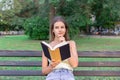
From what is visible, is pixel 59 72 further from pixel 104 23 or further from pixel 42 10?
pixel 104 23

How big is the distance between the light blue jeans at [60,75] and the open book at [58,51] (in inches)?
6.2

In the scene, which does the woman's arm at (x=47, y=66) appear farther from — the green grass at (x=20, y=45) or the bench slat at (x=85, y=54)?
the green grass at (x=20, y=45)

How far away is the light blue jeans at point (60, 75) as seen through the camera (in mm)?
3589

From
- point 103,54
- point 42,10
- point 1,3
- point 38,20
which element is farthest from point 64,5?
point 1,3

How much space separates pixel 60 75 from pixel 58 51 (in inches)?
12.9

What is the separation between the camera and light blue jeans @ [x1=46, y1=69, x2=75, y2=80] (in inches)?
141

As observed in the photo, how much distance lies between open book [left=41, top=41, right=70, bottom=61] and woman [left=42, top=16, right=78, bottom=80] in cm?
8

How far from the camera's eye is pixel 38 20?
26.3 m

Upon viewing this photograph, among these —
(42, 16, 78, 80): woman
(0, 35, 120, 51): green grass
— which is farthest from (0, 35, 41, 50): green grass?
(42, 16, 78, 80): woman

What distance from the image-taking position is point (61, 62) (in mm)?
3703

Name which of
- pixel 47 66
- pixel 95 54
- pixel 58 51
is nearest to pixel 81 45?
pixel 95 54

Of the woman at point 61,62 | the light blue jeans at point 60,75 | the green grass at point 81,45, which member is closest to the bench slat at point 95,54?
the woman at point 61,62

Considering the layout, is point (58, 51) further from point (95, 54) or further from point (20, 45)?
point (20, 45)

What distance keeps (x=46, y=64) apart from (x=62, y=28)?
518mm
